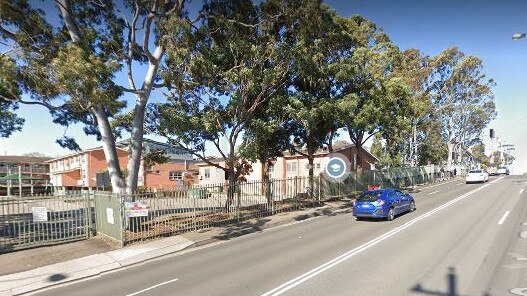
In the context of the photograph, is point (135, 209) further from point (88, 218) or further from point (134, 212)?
point (88, 218)

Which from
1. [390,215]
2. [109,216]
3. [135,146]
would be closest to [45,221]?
[109,216]

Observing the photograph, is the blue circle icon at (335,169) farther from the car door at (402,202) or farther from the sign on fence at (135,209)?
the sign on fence at (135,209)

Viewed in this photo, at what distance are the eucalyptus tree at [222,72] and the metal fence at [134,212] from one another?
5.95ft

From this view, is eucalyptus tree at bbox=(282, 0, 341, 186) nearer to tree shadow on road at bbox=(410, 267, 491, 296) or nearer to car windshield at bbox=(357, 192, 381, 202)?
car windshield at bbox=(357, 192, 381, 202)

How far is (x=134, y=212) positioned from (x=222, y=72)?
7.07 metres

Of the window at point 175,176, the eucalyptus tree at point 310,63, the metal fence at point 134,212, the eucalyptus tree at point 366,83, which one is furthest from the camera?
the window at point 175,176

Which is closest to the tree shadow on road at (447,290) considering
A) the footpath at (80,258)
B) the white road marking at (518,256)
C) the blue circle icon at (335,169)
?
the white road marking at (518,256)

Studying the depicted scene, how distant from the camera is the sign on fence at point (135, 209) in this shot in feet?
47.4

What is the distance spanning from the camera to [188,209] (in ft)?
54.9

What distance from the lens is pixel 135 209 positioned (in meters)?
14.6

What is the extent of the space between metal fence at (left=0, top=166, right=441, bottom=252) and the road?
2672mm

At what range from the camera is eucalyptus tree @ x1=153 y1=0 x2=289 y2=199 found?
17.5 metres

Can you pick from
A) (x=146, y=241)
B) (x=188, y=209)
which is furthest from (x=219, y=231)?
(x=146, y=241)

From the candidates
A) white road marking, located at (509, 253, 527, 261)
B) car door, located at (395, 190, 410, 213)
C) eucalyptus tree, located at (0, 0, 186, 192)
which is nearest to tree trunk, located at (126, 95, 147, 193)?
eucalyptus tree, located at (0, 0, 186, 192)
